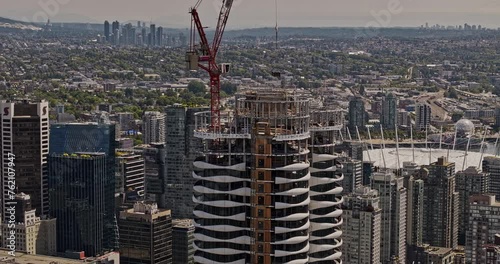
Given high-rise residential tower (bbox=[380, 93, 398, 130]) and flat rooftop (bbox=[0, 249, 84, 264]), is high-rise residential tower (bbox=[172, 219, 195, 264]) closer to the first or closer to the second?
flat rooftop (bbox=[0, 249, 84, 264])

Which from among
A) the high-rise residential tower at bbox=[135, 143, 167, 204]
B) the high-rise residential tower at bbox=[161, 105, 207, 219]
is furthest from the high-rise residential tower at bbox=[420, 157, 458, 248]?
the high-rise residential tower at bbox=[135, 143, 167, 204]

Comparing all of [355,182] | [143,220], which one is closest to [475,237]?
[355,182]

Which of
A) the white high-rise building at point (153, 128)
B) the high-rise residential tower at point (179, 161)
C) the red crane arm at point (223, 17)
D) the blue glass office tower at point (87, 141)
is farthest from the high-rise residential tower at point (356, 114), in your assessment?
the red crane arm at point (223, 17)

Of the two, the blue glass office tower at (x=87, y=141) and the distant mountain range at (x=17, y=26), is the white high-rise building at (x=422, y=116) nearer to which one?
the distant mountain range at (x=17, y=26)

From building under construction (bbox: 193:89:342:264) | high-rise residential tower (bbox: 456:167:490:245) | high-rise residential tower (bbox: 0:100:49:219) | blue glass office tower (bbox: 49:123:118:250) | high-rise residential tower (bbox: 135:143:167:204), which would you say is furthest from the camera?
high-rise residential tower (bbox: 135:143:167:204)

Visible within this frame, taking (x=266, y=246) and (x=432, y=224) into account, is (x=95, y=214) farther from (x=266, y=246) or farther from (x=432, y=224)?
(x=266, y=246)
